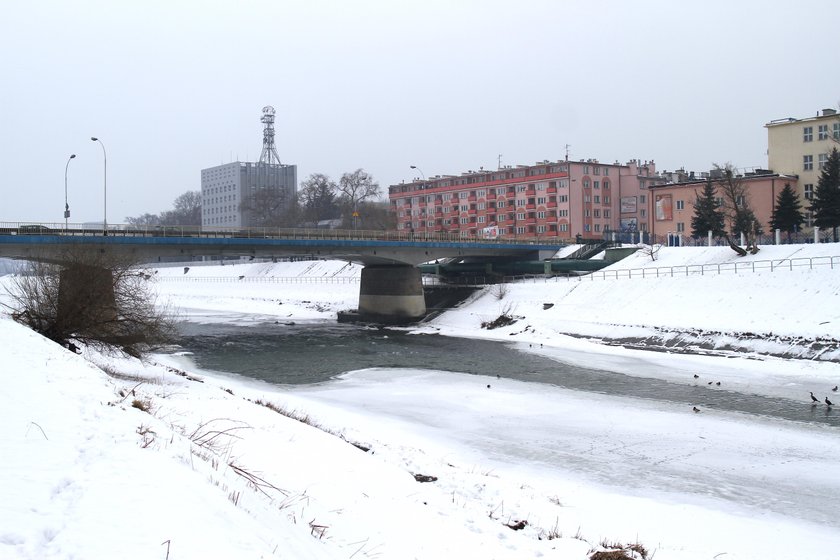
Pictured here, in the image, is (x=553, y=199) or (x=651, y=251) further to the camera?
(x=553, y=199)

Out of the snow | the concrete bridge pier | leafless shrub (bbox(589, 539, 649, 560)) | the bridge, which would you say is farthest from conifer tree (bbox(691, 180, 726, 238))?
leafless shrub (bbox(589, 539, 649, 560))

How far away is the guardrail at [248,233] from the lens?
4931 cm

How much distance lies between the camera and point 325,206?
142375mm

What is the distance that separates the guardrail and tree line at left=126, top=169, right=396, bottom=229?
49.2 metres

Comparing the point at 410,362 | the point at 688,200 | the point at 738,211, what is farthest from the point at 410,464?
the point at 688,200

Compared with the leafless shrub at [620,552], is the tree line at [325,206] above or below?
above

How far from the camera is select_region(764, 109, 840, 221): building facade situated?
7138 cm

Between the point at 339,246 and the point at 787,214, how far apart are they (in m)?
43.0

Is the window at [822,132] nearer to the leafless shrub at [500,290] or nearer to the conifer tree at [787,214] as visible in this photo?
the conifer tree at [787,214]

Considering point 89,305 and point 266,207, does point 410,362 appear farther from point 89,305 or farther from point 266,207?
point 266,207

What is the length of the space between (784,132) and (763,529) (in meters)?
72.6

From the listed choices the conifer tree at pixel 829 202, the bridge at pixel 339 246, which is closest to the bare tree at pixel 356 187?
the bridge at pixel 339 246

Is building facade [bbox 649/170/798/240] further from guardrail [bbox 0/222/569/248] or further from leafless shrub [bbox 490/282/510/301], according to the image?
leafless shrub [bbox 490/282/510/301]

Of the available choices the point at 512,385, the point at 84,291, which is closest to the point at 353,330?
the point at 512,385
